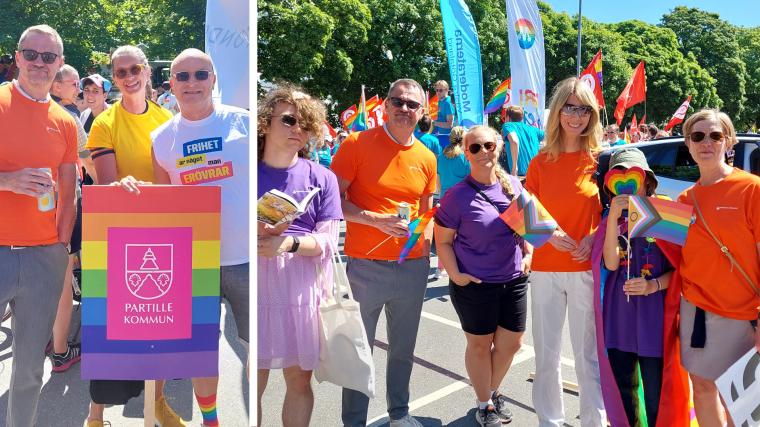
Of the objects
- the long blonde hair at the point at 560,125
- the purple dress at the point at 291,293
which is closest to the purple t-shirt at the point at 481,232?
the long blonde hair at the point at 560,125

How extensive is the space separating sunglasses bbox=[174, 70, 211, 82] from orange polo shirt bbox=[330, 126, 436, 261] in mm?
1334

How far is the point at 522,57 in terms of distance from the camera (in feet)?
22.2

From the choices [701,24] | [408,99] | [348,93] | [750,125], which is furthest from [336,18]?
[750,125]

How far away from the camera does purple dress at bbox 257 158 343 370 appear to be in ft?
8.45

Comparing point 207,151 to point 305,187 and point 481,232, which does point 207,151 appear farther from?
point 481,232

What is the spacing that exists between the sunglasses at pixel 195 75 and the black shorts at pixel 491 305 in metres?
1.85

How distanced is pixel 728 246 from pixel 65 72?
2.64m

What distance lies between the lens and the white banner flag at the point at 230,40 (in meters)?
1.71

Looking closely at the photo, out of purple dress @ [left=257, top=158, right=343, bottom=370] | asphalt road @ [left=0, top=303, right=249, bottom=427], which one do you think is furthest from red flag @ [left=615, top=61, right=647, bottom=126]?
asphalt road @ [left=0, top=303, right=249, bottom=427]

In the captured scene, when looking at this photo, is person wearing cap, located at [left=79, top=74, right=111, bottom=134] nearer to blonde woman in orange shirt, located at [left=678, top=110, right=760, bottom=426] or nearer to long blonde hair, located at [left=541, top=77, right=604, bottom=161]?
long blonde hair, located at [left=541, top=77, right=604, bottom=161]

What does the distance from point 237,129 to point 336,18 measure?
29371 millimetres

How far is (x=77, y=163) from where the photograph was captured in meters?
2.37

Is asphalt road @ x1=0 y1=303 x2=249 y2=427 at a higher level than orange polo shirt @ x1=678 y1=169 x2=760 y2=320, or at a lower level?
lower

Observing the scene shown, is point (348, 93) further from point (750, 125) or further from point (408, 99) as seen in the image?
point (750, 125)
